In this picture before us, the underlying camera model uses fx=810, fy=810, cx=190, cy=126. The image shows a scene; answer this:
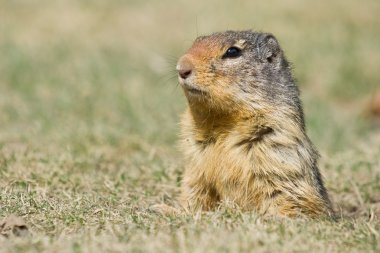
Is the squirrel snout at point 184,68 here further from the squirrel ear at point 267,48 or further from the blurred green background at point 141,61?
Result: the blurred green background at point 141,61

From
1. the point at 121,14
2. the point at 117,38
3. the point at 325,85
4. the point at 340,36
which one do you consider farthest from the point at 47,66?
the point at 340,36

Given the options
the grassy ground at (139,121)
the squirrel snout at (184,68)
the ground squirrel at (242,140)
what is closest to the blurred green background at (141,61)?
the grassy ground at (139,121)

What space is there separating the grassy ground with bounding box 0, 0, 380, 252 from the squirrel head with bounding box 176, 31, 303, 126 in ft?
2.28

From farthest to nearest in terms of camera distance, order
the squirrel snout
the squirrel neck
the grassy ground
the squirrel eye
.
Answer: the squirrel eye, the squirrel neck, the squirrel snout, the grassy ground

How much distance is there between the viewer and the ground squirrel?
4754 millimetres

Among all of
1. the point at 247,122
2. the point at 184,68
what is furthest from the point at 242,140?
the point at 184,68

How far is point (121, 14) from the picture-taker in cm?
1242

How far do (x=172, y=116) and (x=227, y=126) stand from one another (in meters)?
3.61

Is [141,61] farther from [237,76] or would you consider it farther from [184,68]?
[184,68]

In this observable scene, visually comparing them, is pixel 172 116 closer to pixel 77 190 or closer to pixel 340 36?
pixel 77 190

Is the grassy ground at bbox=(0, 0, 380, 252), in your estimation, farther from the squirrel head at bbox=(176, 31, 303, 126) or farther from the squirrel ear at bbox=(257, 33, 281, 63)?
the squirrel ear at bbox=(257, 33, 281, 63)

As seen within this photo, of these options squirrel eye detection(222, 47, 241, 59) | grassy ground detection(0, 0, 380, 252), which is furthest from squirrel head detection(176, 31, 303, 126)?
grassy ground detection(0, 0, 380, 252)

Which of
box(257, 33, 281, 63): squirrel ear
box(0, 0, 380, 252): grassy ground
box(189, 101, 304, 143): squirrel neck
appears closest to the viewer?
box(0, 0, 380, 252): grassy ground

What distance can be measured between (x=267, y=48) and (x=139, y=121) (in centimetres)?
301
